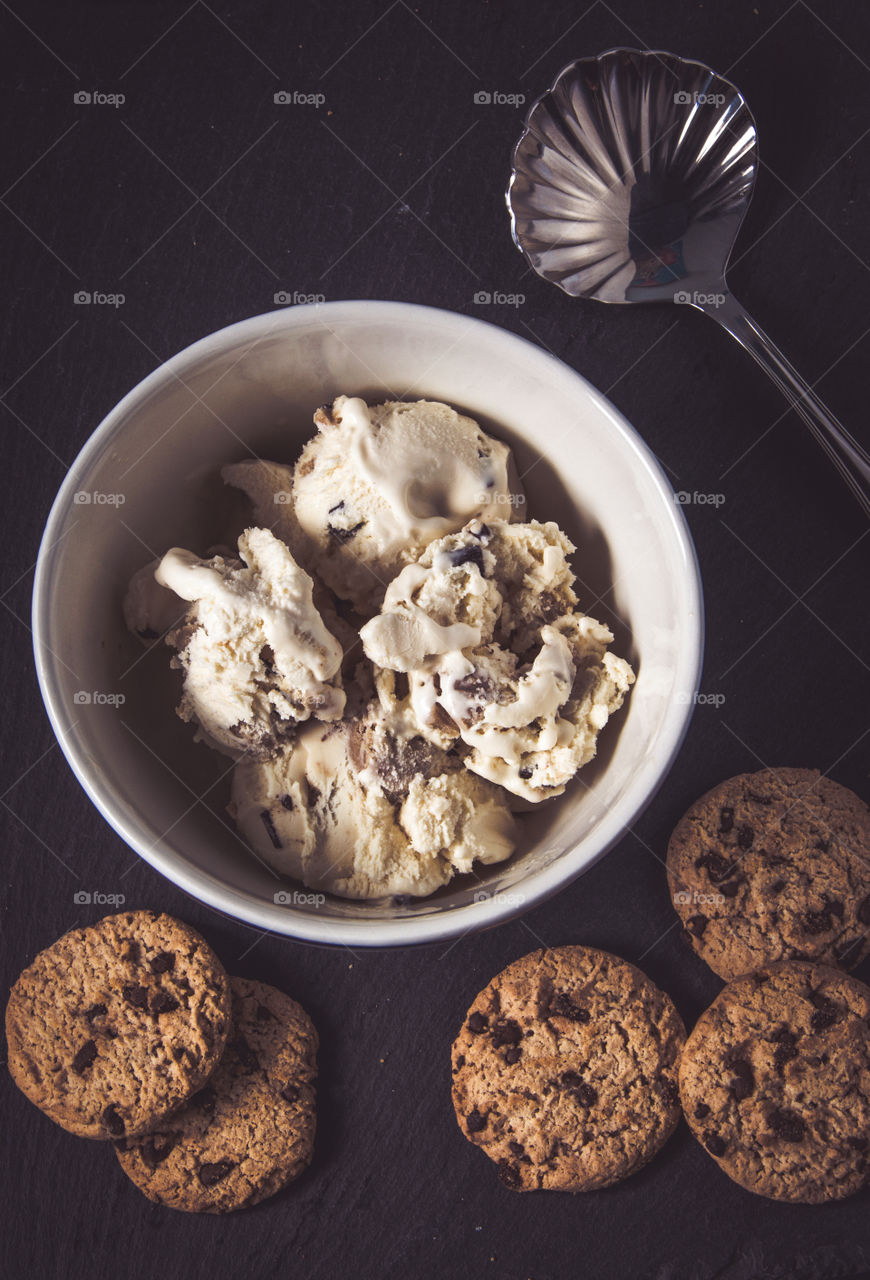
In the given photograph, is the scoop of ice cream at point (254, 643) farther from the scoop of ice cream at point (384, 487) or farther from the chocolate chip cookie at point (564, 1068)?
the chocolate chip cookie at point (564, 1068)

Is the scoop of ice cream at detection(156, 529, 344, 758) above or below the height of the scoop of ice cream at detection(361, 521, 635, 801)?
below

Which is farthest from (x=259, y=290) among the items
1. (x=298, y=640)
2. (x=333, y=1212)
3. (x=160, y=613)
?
(x=333, y=1212)

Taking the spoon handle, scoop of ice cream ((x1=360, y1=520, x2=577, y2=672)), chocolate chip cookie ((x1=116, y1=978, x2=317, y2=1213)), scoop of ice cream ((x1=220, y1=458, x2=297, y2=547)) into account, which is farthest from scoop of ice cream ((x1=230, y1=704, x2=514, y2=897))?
the spoon handle

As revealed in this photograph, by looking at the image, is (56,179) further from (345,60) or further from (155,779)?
(155,779)

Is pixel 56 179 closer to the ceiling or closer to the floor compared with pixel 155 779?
closer to the ceiling

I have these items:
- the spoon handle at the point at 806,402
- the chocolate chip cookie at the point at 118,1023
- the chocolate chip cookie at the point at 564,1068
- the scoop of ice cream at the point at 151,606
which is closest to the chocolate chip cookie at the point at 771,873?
the chocolate chip cookie at the point at 564,1068

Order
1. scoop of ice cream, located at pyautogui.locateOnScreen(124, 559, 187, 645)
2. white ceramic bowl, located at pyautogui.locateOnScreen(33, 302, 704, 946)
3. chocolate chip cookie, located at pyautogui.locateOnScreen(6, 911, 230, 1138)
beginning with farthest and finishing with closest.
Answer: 1. chocolate chip cookie, located at pyautogui.locateOnScreen(6, 911, 230, 1138)
2. scoop of ice cream, located at pyautogui.locateOnScreen(124, 559, 187, 645)
3. white ceramic bowl, located at pyautogui.locateOnScreen(33, 302, 704, 946)

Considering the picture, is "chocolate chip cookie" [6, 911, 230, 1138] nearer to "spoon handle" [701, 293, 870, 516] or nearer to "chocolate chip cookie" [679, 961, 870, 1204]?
"chocolate chip cookie" [679, 961, 870, 1204]
